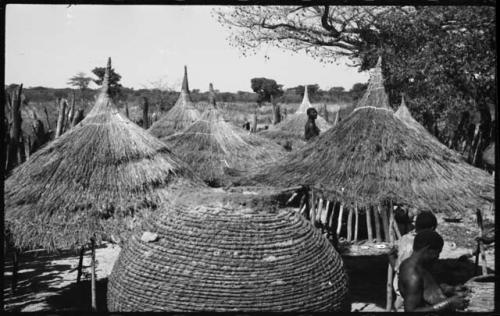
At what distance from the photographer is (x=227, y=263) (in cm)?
472

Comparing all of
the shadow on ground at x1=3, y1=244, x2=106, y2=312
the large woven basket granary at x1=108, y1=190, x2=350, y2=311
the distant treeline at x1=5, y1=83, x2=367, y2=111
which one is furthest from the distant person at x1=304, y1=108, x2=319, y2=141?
the distant treeline at x1=5, y1=83, x2=367, y2=111

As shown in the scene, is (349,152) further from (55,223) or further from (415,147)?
(55,223)

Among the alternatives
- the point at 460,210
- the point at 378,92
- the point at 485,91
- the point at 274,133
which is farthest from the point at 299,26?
the point at 460,210

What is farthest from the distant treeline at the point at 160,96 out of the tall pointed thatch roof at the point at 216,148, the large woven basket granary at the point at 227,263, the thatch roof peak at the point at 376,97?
the large woven basket granary at the point at 227,263

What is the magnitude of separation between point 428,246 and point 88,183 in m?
5.13

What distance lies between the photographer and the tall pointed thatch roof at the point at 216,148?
44.0 feet

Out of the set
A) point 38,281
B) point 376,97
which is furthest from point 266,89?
point 38,281

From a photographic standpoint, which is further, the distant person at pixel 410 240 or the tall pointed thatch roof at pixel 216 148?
the tall pointed thatch roof at pixel 216 148

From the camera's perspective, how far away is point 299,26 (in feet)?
68.8

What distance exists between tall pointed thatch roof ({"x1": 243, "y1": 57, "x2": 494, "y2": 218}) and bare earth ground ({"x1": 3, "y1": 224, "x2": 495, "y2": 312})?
1903mm

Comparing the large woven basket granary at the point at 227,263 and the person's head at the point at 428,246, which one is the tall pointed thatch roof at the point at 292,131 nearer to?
the large woven basket granary at the point at 227,263

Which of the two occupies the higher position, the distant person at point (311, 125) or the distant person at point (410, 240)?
the distant person at point (311, 125)

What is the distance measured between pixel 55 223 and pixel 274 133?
13661 mm

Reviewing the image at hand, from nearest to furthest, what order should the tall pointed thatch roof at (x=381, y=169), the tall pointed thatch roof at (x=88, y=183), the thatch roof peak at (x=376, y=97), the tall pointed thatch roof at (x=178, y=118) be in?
the tall pointed thatch roof at (x=88, y=183) → the tall pointed thatch roof at (x=381, y=169) → the thatch roof peak at (x=376, y=97) → the tall pointed thatch roof at (x=178, y=118)
